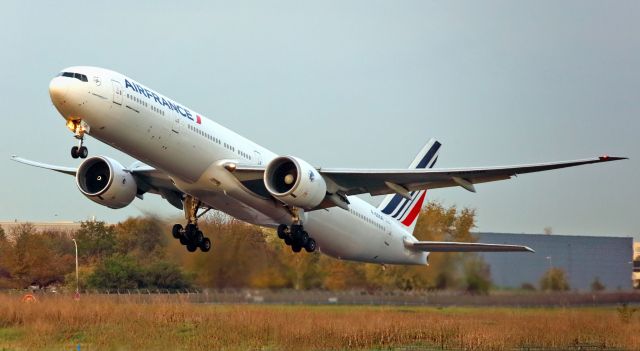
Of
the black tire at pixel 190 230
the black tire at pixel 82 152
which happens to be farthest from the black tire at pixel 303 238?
the black tire at pixel 82 152

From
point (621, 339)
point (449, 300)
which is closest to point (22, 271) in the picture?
point (449, 300)

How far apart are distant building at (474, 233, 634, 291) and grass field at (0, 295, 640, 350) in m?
2.88

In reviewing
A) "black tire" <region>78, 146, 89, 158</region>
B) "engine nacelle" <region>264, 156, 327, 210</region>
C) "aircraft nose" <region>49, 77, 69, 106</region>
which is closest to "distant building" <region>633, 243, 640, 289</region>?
"engine nacelle" <region>264, 156, 327, 210</region>

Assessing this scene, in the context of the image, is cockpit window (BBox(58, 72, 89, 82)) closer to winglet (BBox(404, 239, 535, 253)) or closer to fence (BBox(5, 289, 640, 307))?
fence (BBox(5, 289, 640, 307))

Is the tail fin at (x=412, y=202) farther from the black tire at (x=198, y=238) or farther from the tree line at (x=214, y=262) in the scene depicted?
the black tire at (x=198, y=238)

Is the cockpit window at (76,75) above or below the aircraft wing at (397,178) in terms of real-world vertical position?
above

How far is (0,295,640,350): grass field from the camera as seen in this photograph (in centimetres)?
3269

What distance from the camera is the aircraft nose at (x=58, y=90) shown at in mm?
28156

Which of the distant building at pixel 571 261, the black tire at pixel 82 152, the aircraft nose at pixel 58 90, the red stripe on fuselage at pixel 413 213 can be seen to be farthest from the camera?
the distant building at pixel 571 261

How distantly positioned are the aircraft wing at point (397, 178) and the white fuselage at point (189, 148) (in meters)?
0.92

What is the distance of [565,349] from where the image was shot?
32.0 metres

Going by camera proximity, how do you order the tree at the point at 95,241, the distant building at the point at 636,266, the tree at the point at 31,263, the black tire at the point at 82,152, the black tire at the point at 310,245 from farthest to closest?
1. the distant building at the point at 636,266
2. the tree at the point at 95,241
3. the tree at the point at 31,263
4. the black tire at the point at 310,245
5. the black tire at the point at 82,152

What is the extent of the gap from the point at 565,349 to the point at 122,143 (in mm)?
14555

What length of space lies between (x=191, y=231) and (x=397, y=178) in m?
7.79
